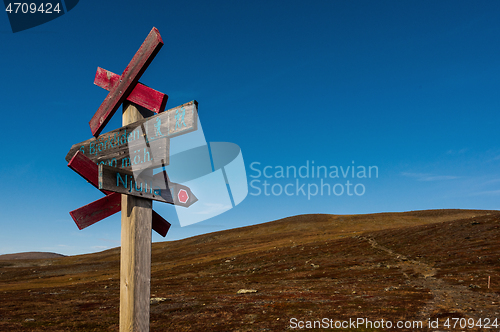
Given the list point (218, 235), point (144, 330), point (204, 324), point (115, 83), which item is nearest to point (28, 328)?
point (204, 324)

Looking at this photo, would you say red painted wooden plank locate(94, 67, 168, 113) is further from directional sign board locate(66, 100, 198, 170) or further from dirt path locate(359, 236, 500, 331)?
dirt path locate(359, 236, 500, 331)

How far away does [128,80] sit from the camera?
18.0 ft

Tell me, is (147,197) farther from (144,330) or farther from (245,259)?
(245,259)

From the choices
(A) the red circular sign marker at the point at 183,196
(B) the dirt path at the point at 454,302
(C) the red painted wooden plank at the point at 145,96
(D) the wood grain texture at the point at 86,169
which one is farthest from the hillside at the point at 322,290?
(C) the red painted wooden plank at the point at 145,96

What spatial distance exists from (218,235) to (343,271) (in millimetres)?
82019

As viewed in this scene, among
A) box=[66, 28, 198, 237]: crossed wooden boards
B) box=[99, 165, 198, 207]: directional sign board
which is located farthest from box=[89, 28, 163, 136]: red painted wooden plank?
box=[99, 165, 198, 207]: directional sign board

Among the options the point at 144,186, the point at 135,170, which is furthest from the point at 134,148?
the point at 144,186

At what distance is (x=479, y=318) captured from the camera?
13.3m

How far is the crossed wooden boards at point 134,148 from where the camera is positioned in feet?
15.9

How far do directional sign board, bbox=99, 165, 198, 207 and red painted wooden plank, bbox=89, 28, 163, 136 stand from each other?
1.33 meters

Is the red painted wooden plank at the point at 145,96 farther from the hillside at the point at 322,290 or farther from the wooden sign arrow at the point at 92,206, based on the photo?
the hillside at the point at 322,290

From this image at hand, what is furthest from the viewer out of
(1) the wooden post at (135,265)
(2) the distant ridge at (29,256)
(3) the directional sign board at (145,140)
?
(2) the distant ridge at (29,256)

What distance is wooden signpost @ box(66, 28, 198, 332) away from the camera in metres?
4.92

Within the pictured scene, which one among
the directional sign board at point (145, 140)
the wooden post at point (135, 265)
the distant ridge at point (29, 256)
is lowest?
the distant ridge at point (29, 256)
